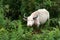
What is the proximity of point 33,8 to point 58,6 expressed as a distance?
54.5 inches

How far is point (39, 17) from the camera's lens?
1266cm

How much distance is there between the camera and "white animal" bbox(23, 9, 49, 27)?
1210cm

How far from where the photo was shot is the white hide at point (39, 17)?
12.1 metres

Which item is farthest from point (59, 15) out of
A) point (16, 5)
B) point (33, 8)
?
point (16, 5)

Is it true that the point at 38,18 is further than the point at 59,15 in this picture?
No

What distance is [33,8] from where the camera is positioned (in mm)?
13477

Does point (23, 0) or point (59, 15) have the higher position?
point (23, 0)

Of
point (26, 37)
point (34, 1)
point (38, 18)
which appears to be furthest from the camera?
point (34, 1)

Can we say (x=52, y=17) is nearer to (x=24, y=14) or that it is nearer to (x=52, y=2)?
(x=52, y=2)

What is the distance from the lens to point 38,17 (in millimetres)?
12578

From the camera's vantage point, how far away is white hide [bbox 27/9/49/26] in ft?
39.9

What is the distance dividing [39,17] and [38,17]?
10cm

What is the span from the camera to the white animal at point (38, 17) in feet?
39.7

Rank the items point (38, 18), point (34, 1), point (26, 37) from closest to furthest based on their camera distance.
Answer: point (26, 37)
point (38, 18)
point (34, 1)
